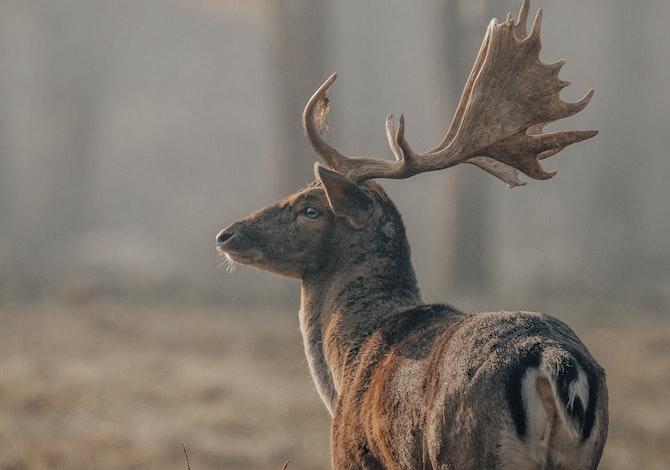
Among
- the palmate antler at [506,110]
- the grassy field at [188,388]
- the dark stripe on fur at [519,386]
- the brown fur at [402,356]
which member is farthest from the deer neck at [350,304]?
the grassy field at [188,388]

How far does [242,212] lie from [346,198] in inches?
901

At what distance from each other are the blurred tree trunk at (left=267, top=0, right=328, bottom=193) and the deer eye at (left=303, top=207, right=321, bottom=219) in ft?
35.0

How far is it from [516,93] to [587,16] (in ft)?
102

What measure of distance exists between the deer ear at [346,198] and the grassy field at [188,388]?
330 centimetres

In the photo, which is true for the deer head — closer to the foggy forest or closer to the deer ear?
the deer ear

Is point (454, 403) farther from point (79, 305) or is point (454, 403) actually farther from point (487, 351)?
point (79, 305)

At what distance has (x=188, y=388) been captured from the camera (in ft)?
32.8

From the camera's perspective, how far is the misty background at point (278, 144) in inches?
638

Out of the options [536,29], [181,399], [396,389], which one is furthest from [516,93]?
[181,399]

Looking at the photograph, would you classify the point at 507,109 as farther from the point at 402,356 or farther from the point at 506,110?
the point at 402,356

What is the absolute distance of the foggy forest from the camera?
917 cm

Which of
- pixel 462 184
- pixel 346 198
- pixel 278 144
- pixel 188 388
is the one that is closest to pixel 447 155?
pixel 346 198

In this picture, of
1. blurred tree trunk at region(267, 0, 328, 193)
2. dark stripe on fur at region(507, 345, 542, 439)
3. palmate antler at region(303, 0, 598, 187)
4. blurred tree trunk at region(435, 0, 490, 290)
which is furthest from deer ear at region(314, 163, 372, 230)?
blurred tree trunk at region(435, 0, 490, 290)

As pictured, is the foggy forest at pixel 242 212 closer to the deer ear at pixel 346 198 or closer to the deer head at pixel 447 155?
the deer head at pixel 447 155
